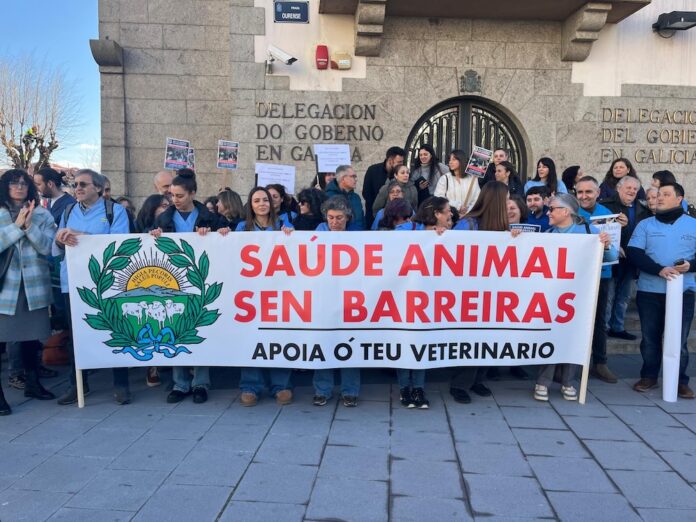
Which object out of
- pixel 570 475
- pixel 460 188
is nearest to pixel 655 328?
pixel 570 475

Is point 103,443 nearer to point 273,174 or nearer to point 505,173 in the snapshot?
point 273,174

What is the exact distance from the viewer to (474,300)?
4.62 metres

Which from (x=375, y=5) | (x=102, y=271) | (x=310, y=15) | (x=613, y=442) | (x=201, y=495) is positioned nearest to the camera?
(x=201, y=495)

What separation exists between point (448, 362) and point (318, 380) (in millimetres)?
1085

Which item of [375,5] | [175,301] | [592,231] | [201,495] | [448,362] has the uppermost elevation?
[375,5]

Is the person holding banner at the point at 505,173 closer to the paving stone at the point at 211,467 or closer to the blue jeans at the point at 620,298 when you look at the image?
the blue jeans at the point at 620,298

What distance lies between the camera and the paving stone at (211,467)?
3.32 meters

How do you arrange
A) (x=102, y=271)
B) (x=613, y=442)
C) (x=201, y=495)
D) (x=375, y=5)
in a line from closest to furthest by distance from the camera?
1. (x=201, y=495)
2. (x=613, y=442)
3. (x=102, y=271)
4. (x=375, y=5)

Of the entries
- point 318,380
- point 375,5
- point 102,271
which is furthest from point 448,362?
point 375,5

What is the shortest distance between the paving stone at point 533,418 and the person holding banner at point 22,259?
3910 mm

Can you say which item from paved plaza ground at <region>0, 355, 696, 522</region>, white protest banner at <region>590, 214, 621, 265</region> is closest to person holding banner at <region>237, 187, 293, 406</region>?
paved plaza ground at <region>0, 355, 696, 522</region>

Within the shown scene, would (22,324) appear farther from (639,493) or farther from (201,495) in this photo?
(639,493)

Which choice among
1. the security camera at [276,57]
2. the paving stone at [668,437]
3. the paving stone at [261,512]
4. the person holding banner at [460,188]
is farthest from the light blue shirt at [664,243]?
the security camera at [276,57]

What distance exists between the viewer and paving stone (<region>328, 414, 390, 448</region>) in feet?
12.7
